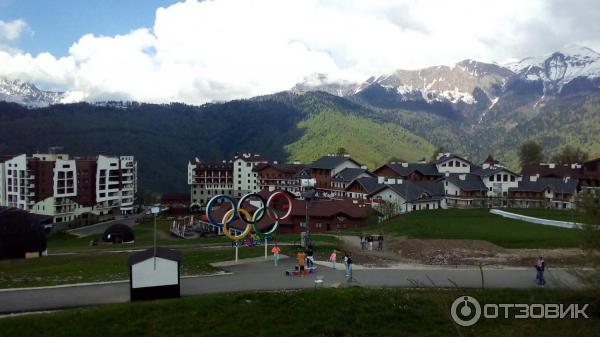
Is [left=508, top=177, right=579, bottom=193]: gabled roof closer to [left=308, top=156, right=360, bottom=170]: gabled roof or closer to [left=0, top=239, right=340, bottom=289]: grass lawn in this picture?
[left=308, top=156, right=360, bottom=170]: gabled roof

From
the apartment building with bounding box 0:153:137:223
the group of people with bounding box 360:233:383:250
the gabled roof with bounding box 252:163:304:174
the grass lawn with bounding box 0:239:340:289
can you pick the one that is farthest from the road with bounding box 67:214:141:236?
the group of people with bounding box 360:233:383:250

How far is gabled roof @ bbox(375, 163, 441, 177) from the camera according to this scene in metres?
89.9

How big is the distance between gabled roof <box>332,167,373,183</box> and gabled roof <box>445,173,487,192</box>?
16605mm

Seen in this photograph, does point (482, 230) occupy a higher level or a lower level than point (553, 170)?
lower

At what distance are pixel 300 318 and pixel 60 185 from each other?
87938 mm

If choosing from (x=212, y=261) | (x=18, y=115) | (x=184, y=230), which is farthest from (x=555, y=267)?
(x=18, y=115)

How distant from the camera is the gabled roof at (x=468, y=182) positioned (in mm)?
80188

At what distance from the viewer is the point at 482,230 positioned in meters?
47.8

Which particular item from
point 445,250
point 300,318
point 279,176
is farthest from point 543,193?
point 300,318

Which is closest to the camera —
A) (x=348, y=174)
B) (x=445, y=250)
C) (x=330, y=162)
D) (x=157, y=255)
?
(x=157, y=255)

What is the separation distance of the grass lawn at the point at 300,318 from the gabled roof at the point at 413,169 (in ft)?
223

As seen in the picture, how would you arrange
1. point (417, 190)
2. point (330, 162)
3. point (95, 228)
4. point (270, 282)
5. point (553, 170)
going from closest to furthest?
1. point (270, 282)
2. point (417, 190)
3. point (95, 228)
4. point (553, 170)
5. point (330, 162)

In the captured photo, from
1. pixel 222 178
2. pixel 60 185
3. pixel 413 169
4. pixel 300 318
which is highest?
pixel 413 169

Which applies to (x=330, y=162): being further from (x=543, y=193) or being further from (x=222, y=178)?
(x=543, y=193)
